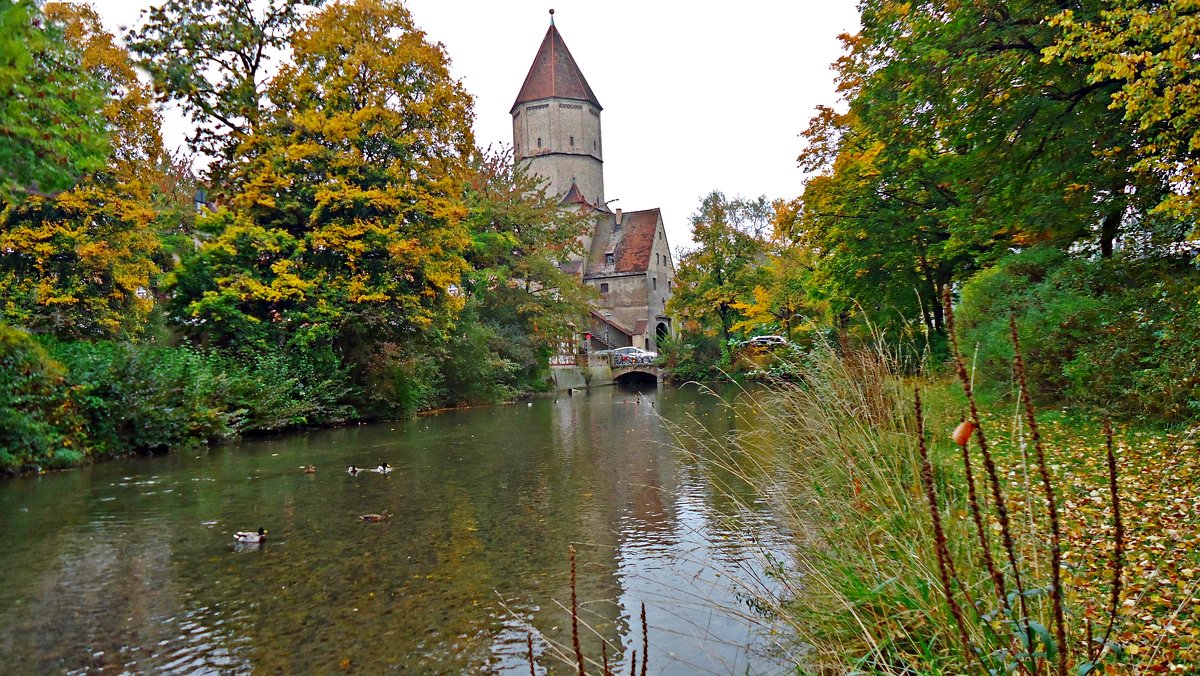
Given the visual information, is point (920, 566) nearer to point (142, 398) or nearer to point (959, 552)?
point (959, 552)

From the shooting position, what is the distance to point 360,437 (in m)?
17.2

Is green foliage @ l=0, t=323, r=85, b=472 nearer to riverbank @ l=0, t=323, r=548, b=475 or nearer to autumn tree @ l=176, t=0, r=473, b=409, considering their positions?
riverbank @ l=0, t=323, r=548, b=475

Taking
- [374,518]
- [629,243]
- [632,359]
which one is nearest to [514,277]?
[632,359]

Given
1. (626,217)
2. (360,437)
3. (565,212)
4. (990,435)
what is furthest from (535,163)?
(990,435)

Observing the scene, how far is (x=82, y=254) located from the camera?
1527 cm

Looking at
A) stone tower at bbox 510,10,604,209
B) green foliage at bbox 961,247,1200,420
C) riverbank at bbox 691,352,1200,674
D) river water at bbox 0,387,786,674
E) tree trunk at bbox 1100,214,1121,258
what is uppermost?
stone tower at bbox 510,10,604,209

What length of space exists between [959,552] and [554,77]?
201 feet

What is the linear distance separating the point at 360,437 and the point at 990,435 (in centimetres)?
1305

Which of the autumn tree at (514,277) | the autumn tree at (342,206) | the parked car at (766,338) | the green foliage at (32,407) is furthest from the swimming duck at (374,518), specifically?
the autumn tree at (514,277)

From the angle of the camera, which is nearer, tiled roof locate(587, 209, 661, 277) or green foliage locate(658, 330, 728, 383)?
green foliage locate(658, 330, 728, 383)

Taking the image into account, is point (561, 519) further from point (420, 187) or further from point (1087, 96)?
point (420, 187)

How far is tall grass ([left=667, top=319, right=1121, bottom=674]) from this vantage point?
5.89ft

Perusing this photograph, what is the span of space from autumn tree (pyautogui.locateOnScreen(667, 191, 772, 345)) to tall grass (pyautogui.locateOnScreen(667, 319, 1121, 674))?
33345 millimetres

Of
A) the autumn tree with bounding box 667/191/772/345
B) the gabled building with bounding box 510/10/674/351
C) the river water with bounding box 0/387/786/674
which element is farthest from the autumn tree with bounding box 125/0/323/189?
the gabled building with bounding box 510/10/674/351
